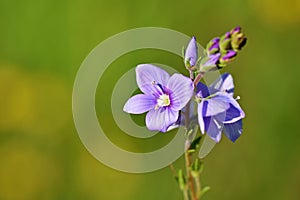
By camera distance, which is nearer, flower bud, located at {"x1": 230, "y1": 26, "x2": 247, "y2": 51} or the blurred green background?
flower bud, located at {"x1": 230, "y1": 26, "x2": 247, "y2": 51}

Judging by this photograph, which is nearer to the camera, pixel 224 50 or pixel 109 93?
pixel 224 50

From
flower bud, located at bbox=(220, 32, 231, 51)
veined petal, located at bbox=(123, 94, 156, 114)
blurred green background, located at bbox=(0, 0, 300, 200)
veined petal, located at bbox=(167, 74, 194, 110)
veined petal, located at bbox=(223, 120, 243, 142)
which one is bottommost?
veined petal, located at bbox=(223, 120, 243, 142)

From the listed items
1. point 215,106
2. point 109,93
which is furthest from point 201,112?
point 109,93

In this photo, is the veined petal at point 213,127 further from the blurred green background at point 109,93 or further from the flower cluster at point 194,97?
the blurred green background at point 109,93

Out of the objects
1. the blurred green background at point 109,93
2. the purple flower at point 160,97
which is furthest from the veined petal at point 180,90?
the blurred green background at point 109,93

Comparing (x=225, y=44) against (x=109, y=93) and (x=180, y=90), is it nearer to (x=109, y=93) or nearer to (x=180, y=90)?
(x=180, y=90)

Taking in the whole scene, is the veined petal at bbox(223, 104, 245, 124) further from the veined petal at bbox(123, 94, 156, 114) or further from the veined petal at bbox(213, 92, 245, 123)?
the veined petal at bbox(123, 94, 156, 114)

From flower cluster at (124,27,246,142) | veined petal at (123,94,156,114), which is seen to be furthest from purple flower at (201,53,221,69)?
veined petal at (123,94,156,114)
